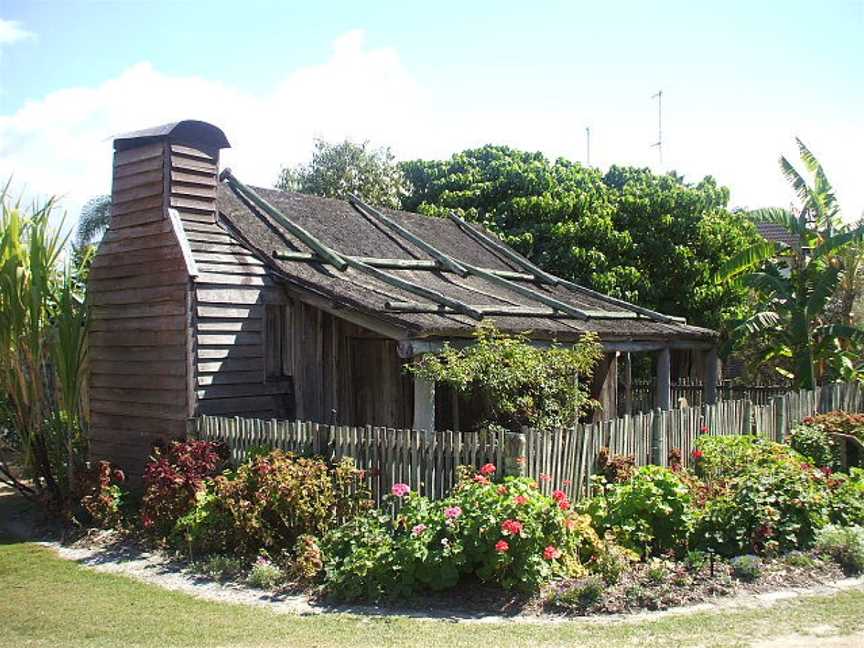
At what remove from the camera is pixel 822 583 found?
807 centimetres

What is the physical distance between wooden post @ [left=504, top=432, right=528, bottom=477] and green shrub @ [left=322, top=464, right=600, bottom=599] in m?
0.48

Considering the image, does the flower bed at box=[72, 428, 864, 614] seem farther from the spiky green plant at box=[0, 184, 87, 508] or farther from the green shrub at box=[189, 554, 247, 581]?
the spiky green plant at box=[0, 184, 87, 508]

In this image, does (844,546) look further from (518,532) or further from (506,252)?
(506,252)

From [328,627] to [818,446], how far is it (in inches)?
336

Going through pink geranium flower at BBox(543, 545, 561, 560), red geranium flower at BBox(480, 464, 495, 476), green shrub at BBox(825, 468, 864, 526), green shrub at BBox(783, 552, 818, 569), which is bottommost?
green shrub at BBox(783, 552, 818, 569)

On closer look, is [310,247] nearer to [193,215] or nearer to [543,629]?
[193,215]

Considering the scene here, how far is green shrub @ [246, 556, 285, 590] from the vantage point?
8.45 metres

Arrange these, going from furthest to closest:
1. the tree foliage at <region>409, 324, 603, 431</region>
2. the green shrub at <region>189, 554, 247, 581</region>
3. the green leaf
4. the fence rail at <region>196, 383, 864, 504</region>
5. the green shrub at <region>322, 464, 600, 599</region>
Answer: the green leaf, the tree foliage at <region>409, 324, 603, 431</region>, the fence rail at <region>196, 383, 864, 504</region>, the green shrub at <region>189, 554, 247, 581</region>, the green shrub at <region>322, 464, 600, 599</region>

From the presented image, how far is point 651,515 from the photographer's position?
28.6ft

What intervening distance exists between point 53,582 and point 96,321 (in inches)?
211

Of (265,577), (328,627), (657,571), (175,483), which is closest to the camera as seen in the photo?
(328,627)

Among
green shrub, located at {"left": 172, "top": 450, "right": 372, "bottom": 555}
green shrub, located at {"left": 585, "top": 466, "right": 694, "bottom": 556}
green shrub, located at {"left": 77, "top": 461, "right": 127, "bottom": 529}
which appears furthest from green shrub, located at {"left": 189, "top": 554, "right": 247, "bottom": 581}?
green shrub, located at {"left": 585, "top": 466, "right": 694, "bottom": 556}

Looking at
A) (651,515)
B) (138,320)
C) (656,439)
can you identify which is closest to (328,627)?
(651,515)

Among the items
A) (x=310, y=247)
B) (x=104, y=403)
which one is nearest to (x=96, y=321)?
(x=104, y=403)
